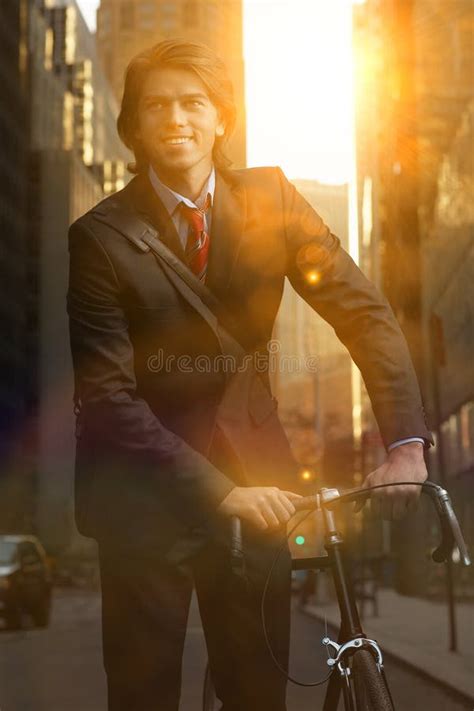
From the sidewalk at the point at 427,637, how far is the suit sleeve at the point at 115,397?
5.52 feet

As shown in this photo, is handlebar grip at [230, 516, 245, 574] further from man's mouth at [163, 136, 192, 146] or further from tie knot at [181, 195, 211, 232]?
man's mouth at [163, 136, 192, 146]

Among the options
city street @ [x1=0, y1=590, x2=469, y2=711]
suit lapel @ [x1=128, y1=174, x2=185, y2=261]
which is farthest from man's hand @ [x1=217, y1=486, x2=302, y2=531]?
suit lapel @ [x1=128, y1=174, x2=185, y2=261]

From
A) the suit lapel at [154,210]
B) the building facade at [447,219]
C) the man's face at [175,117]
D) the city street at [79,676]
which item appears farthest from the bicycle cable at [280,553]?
the building facade at [447,219]

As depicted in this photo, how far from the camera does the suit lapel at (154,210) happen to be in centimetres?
350

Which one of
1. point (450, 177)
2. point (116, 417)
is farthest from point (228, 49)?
point (450, 177)

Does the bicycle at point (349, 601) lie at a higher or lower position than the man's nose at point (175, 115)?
lower

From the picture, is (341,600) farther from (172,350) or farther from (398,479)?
(172,350)

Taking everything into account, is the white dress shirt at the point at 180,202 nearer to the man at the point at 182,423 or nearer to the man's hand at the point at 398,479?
the man at the point at 182,423

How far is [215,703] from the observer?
3.56 m

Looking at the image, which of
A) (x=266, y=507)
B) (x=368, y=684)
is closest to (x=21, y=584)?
(x=266, y=507)

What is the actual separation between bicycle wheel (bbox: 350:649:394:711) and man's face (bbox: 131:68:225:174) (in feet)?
4.36

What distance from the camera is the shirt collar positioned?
11.7ft

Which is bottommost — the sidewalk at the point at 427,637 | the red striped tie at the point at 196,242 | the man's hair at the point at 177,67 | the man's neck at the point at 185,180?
the sidewalk at the point at 427,637

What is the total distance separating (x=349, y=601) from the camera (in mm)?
3055
